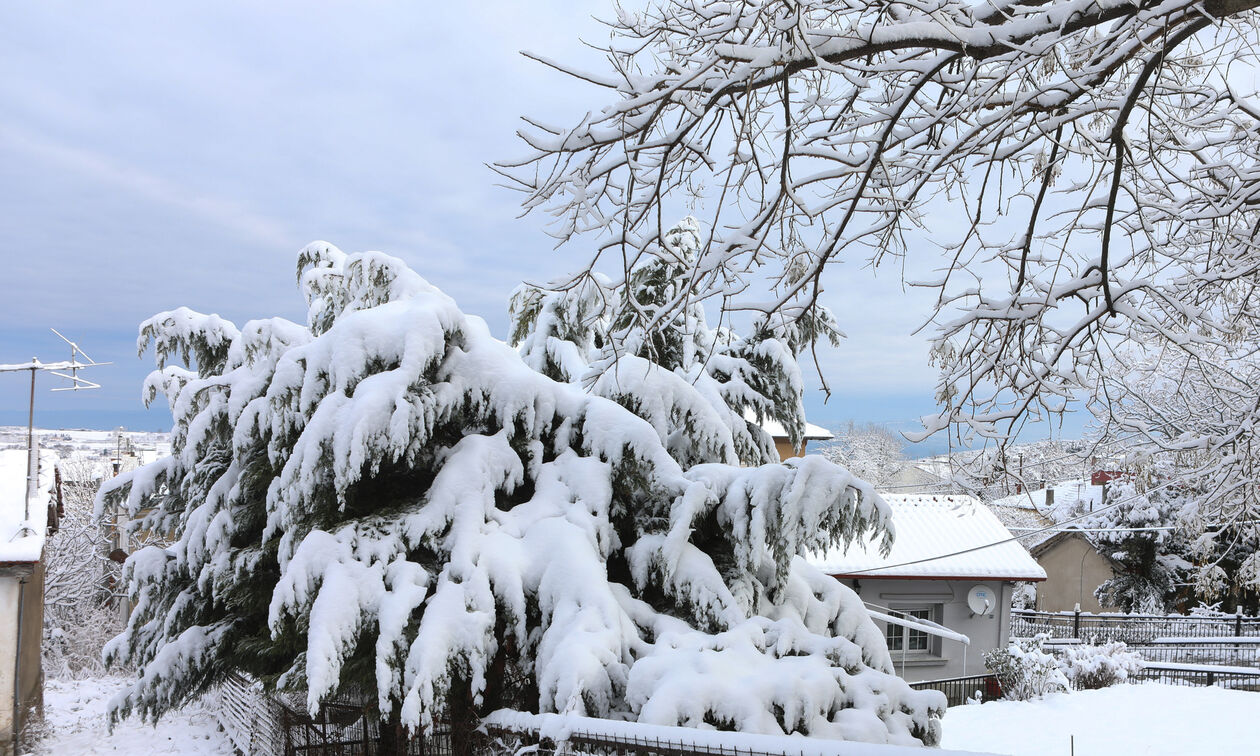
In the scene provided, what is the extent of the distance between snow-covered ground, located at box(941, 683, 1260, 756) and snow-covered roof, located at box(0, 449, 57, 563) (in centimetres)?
1224

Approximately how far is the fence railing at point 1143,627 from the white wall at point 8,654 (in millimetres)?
23059

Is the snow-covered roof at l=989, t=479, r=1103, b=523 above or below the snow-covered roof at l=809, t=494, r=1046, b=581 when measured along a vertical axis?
above

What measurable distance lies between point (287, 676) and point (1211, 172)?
20.6ft

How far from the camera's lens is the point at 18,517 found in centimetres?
1162

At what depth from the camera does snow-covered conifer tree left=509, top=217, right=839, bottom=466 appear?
6340 millimetres

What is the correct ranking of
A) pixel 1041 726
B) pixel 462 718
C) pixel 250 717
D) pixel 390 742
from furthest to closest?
pixel 1041 726 < pixel 250 717 < pixel 390 742 < pixel 462 718

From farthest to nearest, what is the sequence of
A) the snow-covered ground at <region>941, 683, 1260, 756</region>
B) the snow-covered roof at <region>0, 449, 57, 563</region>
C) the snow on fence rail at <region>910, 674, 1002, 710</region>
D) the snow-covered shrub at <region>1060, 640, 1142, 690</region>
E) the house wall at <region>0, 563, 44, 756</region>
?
the snow-covered shrub at <region>1060, 640, 1142, 690</region>
the snow on fence rail at <region>910, 674, 1002, 710</region>
the snow-covered ground at <region>941, 683, 1260, 756</region>
the house wall at <region>0, 563, 44, 756</region>
the snow-covered roof at <region>0, 449, 57, 563</region>

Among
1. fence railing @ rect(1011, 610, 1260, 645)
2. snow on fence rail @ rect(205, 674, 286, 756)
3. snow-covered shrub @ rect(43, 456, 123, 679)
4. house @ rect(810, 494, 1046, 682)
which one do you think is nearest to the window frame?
house @ rect(810, 494, 1046, 682)

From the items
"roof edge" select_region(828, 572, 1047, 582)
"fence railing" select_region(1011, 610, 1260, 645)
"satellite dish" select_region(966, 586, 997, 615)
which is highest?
"roof edge" select_region(828, 572, 1047, 582)

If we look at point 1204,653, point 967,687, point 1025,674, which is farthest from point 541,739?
point 1204,653

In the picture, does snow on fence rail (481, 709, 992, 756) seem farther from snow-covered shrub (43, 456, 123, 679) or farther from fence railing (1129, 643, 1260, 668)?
fence railing (1129, 643, 1260, 668)

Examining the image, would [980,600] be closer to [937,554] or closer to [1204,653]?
[937,554]

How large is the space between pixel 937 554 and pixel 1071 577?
18.1 meters

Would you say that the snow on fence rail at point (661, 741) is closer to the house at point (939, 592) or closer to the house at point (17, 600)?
the house at point (17, 600)
